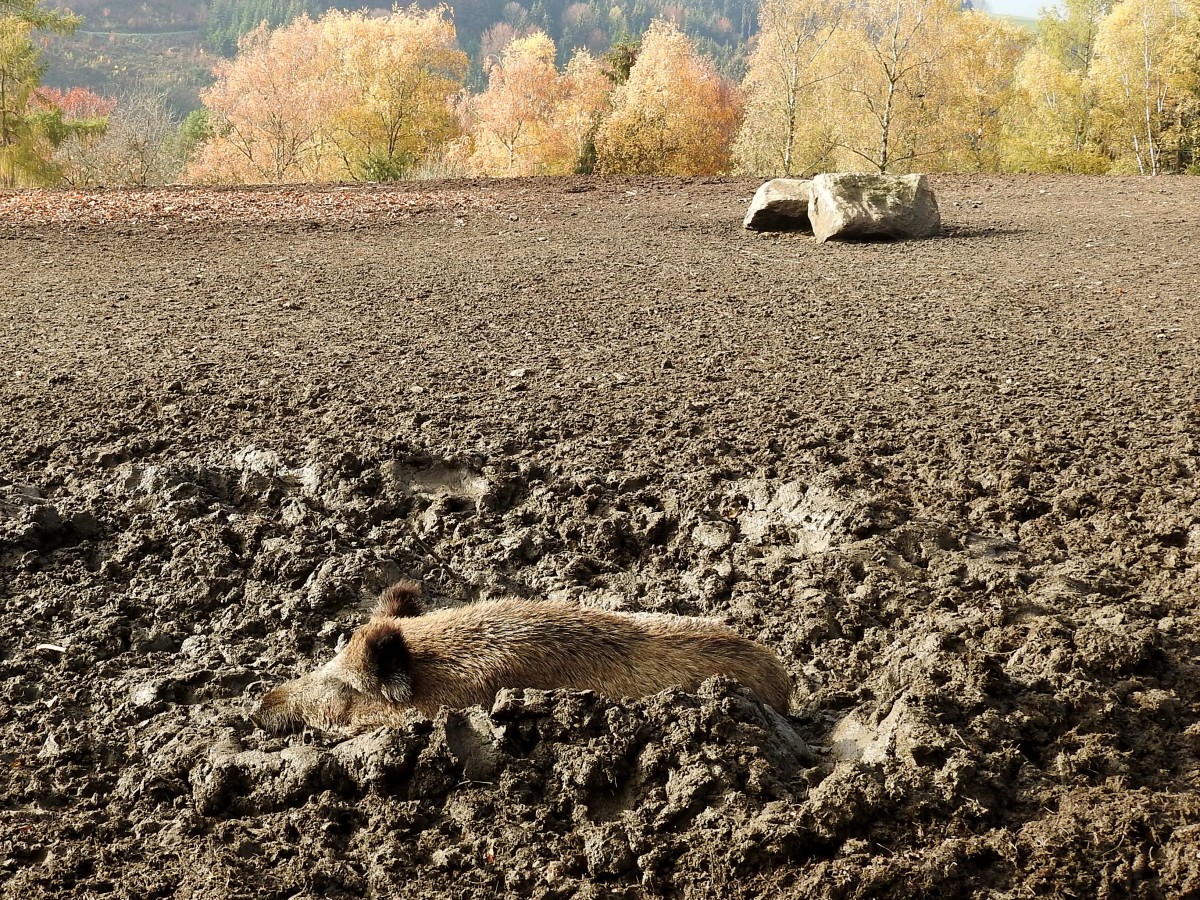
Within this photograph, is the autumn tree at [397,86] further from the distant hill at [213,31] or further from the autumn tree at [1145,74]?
the distant hill at [213,31]

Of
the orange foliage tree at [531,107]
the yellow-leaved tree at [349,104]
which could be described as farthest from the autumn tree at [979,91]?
the yellow-leaved tree at [349,104]

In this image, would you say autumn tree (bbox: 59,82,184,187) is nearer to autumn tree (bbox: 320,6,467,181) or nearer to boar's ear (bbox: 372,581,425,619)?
autumn tree (bbox: 320,6,467,181)

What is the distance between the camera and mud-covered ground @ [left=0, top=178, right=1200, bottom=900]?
2576 millimetres

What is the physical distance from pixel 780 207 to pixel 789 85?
2024 centimetres

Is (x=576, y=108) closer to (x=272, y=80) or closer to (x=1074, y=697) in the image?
(x=272, y=80)

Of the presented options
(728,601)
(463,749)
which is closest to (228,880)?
(463,749)

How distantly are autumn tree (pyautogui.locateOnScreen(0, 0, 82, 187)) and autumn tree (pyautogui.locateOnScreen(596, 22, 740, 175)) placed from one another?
1492 cm

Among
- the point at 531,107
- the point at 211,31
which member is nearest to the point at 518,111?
the point at 531,107

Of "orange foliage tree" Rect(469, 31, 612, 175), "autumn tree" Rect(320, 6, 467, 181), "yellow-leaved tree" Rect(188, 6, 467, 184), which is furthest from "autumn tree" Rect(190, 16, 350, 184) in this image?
"orange foliage tree" Rect(469, 31, 612, 175)

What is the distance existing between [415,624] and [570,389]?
321 cm

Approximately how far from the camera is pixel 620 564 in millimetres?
4488

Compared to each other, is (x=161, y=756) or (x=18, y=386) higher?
(x=18, y=386)

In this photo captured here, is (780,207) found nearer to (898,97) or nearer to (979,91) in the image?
(898,97)

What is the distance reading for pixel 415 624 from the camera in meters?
3.31
